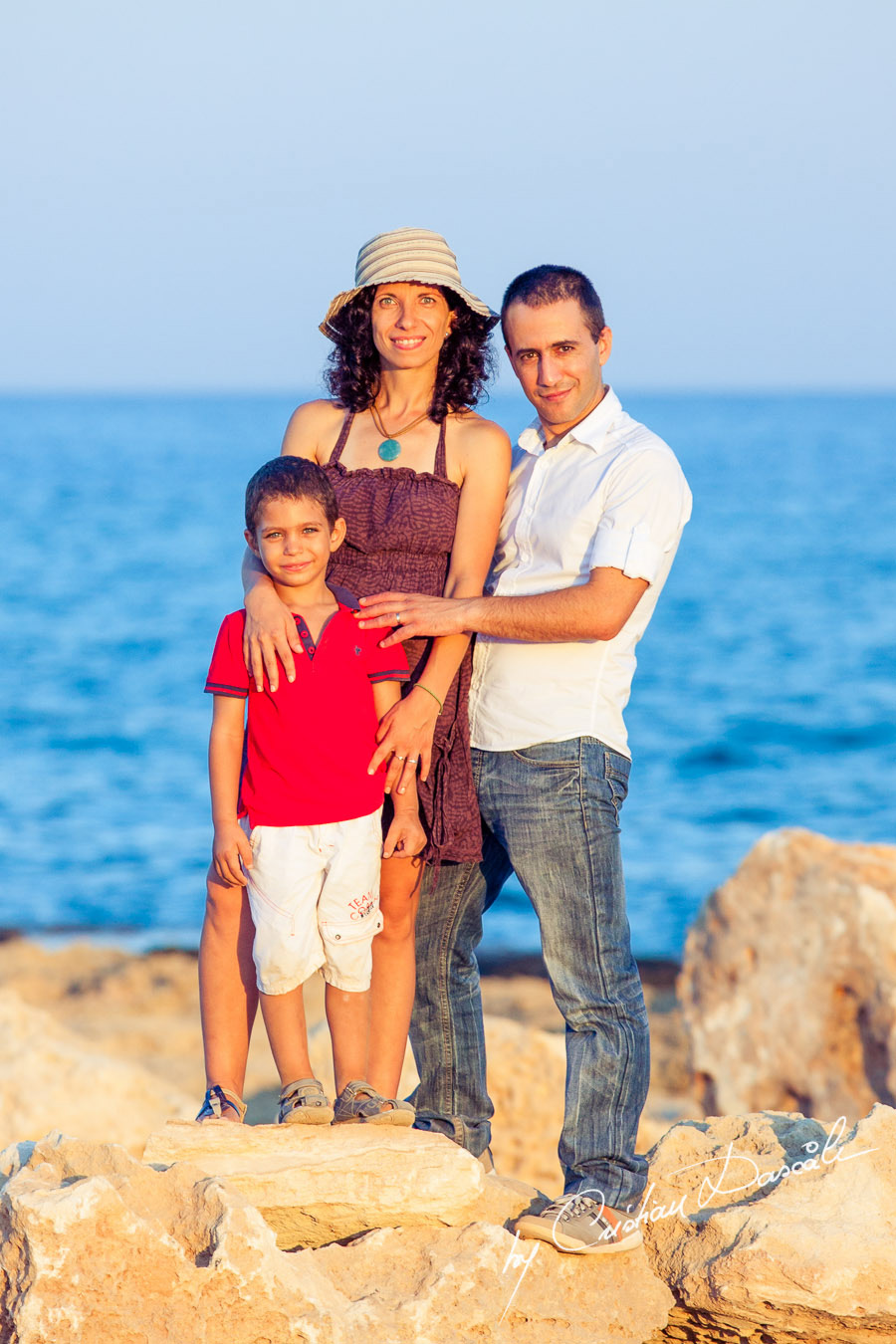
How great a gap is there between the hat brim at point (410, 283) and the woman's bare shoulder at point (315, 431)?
8.4 inches

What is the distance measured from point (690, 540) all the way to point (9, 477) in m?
33.7

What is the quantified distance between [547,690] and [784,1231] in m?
1.42

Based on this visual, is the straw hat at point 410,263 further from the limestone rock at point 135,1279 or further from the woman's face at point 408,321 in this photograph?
the limestone rock at point 135,1279

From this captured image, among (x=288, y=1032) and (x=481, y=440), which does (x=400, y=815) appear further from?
(x=481, y=440)

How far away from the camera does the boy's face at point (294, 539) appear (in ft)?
11.6

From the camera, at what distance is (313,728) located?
3.55m

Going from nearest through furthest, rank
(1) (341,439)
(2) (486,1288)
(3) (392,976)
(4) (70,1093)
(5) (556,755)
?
(2) (486,1288)
(5) (556,755)
(3) (392,976)
(1) (341,439)
(4) (70,1093)

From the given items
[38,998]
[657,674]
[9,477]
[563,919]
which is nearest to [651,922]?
[38,998]

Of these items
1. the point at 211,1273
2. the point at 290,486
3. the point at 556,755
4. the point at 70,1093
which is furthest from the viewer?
the point at 70,1093

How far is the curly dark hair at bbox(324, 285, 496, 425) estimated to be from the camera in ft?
12.8

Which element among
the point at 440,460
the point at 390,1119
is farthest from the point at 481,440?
the point at 390,1119

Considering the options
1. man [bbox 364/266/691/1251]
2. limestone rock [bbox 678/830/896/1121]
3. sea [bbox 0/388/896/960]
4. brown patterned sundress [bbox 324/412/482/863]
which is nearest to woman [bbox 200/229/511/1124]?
brown patterned sundress [bbox 324/412/482/863]

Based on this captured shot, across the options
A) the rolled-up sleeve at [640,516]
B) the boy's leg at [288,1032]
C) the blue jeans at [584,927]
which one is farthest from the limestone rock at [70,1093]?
the rolled-up sleeve at [640,516]

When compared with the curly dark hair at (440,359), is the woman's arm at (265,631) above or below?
below
